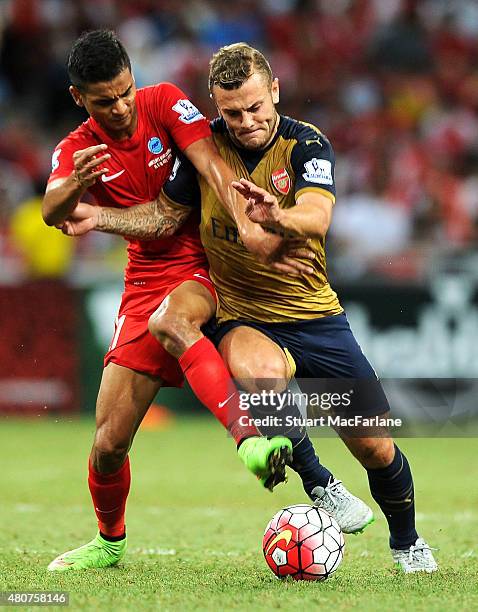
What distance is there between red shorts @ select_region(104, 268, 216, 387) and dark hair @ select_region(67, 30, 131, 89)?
1065 mm

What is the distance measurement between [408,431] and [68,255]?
4.14m

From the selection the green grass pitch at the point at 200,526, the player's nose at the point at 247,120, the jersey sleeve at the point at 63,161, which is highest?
the player's nose at the point at 247,120

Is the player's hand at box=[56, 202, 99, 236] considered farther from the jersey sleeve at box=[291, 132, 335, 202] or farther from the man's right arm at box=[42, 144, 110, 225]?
the jersey sleeve at box=[291, 132, 335, 202]

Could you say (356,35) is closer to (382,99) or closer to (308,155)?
(382,99)

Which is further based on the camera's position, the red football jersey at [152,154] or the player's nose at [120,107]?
the red football jersey at [152,154]

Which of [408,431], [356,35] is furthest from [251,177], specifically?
[356,35]

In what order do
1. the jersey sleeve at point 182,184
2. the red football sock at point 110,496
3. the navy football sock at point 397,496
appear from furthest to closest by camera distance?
the red football sock at point 110,496 → the jersey sleeve at point 182,184 → the navy football sock at point 397,496

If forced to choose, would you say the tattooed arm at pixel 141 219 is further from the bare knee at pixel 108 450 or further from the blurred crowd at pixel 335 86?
the blurred crowd at pixel 335 86

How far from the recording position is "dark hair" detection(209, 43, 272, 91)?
5000 millimetres

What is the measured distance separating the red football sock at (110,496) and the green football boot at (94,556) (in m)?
0.06

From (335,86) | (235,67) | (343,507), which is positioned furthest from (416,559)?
(335,86)

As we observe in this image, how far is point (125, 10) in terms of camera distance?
1566cm

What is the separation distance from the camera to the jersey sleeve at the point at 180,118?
5.42 meters

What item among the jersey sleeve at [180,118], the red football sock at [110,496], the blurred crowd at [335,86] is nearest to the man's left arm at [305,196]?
the jersey sleeve at [180,118]
